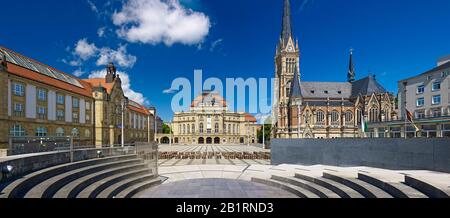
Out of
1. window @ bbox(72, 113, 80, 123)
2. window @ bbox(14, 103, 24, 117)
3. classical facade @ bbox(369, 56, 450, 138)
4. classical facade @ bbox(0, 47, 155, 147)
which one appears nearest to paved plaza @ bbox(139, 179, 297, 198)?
classical facade @ bbox(0, 47, 155, 147)

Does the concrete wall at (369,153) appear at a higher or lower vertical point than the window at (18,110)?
lower

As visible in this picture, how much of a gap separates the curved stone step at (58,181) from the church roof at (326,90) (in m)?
69.6

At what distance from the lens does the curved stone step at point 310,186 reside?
9496 mm

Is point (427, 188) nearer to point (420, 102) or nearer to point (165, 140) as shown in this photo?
point (420, 102)

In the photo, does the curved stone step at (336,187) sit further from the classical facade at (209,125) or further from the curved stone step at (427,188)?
the classical facade at (209,125)

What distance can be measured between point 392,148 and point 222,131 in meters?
89.4

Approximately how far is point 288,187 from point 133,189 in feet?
26.1

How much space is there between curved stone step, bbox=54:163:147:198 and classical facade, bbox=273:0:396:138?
49915mm

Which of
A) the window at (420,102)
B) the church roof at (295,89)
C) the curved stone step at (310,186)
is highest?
the church roof at (295,89)

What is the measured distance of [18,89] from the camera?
26.7 m

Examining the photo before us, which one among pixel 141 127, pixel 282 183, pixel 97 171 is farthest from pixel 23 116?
pixel 141 127

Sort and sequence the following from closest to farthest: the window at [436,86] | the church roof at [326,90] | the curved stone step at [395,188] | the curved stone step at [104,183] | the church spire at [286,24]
A: the curved stone step at [395,188] < the curved stone step at [104,183] < the window at [436,86] < the church roof at [326,90] < the church spire at [286,24]

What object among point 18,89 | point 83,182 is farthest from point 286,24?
point 83,182

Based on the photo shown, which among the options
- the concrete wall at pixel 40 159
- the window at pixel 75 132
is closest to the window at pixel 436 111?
the concrete wall at pixel 40 159
